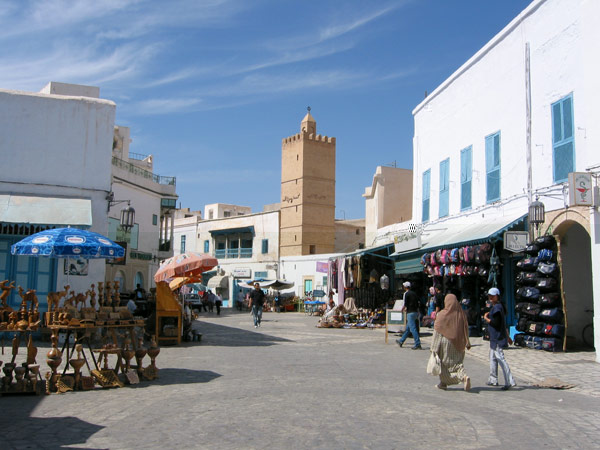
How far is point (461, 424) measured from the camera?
6613 millimetres

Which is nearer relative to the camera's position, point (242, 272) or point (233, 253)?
point (242, 272)

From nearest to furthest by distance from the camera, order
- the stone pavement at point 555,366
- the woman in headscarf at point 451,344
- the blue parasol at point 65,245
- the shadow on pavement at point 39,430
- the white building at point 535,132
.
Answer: the shadow on pavement at point 39,430
the woman in headscarf at point 451,344
the stone pavement at point 555,366
the blue parasol at point 65,245
the white building at point 535,132

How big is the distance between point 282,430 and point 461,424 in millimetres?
1974

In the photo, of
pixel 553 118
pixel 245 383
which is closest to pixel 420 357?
pixel 245 383

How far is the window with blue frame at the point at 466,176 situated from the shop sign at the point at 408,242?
1.63 metres

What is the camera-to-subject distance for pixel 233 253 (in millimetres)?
51719

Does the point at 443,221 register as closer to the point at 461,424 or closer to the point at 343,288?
the point at 343,288

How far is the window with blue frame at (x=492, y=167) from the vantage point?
Result: 16.0m

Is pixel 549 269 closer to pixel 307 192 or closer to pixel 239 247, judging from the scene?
pixel 307 192

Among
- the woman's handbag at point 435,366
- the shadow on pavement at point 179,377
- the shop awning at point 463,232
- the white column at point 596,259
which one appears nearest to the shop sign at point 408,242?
the shop awning at point 463,232

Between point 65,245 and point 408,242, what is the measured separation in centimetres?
1144

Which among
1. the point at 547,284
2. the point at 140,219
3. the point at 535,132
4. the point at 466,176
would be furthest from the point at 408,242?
the point at 140,219

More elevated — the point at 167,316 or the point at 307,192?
the point at 307,192

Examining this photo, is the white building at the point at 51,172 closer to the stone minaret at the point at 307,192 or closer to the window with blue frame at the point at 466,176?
the window with blue frame at the point at 466,176
